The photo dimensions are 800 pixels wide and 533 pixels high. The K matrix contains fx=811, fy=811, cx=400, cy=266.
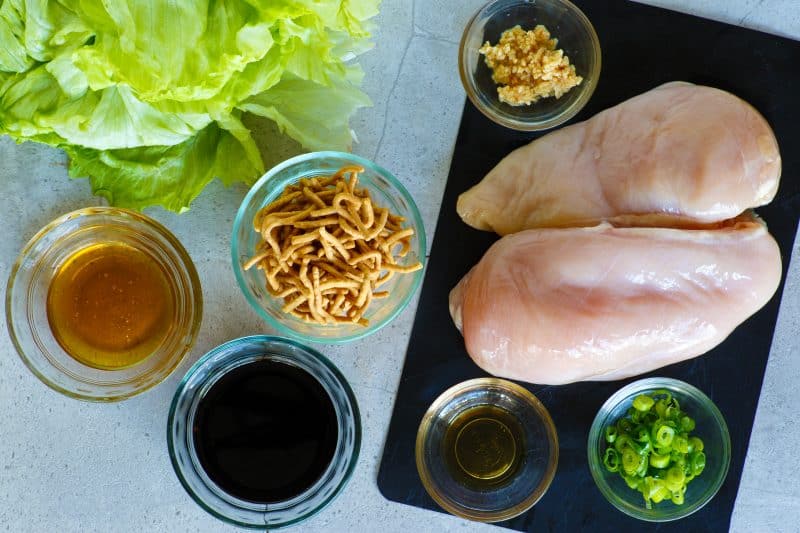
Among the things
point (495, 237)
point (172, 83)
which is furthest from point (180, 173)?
point (495, 237)

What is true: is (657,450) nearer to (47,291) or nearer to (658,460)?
(658,460)

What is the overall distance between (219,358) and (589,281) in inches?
28.7

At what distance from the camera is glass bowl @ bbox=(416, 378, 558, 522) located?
65.2 inches

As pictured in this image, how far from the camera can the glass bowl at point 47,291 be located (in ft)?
5.08

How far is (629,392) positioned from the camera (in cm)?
164

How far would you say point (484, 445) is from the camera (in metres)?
1.72

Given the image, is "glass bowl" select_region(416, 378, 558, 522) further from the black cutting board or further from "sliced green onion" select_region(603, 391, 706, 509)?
"sliced green onion" select_region(603, 391, 706, 509)

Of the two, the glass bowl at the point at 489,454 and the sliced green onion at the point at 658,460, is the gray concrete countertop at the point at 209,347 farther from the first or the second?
the sliced green onion at the point at 658,460

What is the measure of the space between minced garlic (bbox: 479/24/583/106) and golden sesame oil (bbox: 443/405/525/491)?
657mm

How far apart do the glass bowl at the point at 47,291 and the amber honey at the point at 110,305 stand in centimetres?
1

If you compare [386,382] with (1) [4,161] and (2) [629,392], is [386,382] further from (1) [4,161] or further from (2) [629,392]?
(1) [4,161]

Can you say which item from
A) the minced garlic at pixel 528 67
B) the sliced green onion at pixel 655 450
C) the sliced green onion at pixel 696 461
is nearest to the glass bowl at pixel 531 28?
the minced garlic at pixel 528 67

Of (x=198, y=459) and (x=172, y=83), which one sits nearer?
(x=172, y=83)

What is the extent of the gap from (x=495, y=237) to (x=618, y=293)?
1.03 ft
